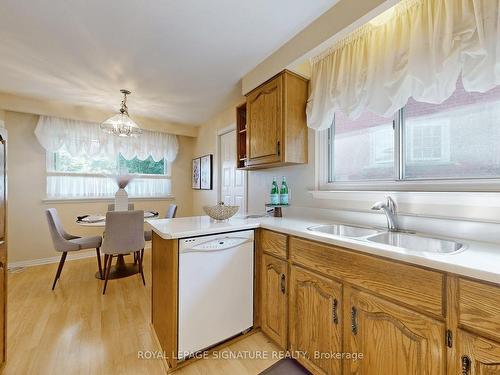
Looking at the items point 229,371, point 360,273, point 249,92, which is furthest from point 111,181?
point 360,273

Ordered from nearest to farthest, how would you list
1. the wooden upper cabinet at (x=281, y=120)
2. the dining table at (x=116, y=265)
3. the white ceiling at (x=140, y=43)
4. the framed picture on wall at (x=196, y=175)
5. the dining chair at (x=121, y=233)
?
the white ceiling at (x=140, y=43)
the wooden upper cabinet at (x=281, y=120)
the dining chair at (x=121, y=233)
the dining table at (x=116, y=265)
the framed picture on wall at (x=196, y=175)

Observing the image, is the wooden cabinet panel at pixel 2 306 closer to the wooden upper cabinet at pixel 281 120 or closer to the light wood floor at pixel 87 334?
the light wood floor at pixel 87 334

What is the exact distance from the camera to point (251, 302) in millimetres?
1704

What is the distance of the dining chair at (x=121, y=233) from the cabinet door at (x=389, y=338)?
218 centimetres

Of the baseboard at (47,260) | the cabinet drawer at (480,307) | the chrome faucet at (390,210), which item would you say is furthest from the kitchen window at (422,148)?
the baseboard at (47,260)

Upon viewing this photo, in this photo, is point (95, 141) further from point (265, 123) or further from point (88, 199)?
point (265, 123)

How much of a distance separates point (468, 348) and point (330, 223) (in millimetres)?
1005

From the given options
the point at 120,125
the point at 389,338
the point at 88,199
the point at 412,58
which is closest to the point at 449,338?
the point at 389,338

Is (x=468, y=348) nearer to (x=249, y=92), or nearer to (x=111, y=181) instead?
(x=249, y=92)

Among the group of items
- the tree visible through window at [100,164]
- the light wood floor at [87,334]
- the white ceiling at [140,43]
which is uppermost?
the white ceiling at [140,43]

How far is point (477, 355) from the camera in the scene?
2.42ft

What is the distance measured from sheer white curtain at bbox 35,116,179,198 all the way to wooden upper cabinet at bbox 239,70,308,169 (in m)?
2.58

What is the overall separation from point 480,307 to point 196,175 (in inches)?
157

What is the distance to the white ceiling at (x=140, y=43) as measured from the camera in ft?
4.79
